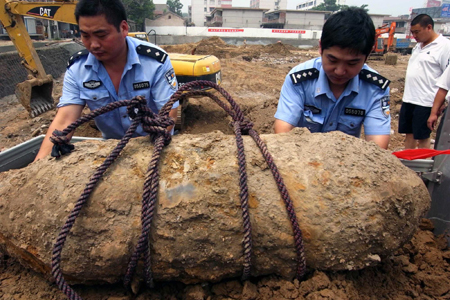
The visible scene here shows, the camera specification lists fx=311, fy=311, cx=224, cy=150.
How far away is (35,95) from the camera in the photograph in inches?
255

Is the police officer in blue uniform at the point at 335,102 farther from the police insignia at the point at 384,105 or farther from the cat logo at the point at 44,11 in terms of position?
the cat logo at the point at 44,11

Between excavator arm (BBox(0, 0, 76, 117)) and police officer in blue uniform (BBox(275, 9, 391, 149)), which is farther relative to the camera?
excavator arm (BBox(0, 0, 76, 117))

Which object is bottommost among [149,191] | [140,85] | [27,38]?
[149,191]

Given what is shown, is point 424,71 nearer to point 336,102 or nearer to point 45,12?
point 336,102

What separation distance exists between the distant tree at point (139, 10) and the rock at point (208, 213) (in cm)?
3798

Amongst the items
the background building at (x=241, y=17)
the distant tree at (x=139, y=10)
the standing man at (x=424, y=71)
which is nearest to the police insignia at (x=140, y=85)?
the standing man at (x=424, y=71)

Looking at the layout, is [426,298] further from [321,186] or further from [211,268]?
[211,268]

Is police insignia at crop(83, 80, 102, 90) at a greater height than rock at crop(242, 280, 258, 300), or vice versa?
police insignia at crop(83, 80, 102, 90)

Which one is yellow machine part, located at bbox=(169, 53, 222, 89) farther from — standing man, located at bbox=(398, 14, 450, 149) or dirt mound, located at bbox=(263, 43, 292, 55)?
dirt mound, located at bbox=(263, 43, 292, 55)

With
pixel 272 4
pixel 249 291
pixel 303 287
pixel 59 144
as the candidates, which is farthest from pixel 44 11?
pixel 272 4

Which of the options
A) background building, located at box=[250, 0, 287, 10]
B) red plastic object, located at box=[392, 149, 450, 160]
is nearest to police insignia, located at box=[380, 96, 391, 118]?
red plastic object, located at box=[392, 149, 450, 160]

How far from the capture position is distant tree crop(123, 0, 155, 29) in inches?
1394

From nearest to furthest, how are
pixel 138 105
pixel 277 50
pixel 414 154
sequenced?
pixel 138 105
pixel 414 154
pixel 277 50

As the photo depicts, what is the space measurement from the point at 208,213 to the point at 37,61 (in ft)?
22.0
